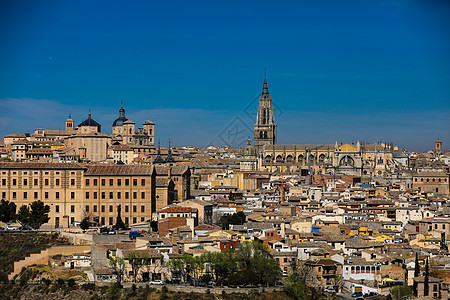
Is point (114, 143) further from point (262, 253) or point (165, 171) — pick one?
point (262, 253)

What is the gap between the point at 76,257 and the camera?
3462cm

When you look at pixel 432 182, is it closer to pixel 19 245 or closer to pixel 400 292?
pixel 400 292

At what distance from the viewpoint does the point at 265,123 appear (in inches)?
4695

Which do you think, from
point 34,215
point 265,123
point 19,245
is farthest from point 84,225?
point 265,123

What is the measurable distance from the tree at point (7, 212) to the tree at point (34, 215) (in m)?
0.41

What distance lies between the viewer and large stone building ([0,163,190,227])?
144ft

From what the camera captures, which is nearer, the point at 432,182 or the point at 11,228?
the point at 11,228

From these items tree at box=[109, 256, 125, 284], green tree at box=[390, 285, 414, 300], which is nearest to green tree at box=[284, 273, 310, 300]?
green tree at box=[390, 285, 414, 300]

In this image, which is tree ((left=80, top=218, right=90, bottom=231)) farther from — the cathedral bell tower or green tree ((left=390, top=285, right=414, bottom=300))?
the cathedral bell tower

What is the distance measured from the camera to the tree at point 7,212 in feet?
138

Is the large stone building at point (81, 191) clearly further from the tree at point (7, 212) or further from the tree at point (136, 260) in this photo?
the tree at point (136, 260)

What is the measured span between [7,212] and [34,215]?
2207 mm

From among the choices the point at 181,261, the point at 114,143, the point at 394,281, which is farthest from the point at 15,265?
the point at 114,143

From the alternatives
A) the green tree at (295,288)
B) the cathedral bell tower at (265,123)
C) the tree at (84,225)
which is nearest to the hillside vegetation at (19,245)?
the tree at (84,225)
